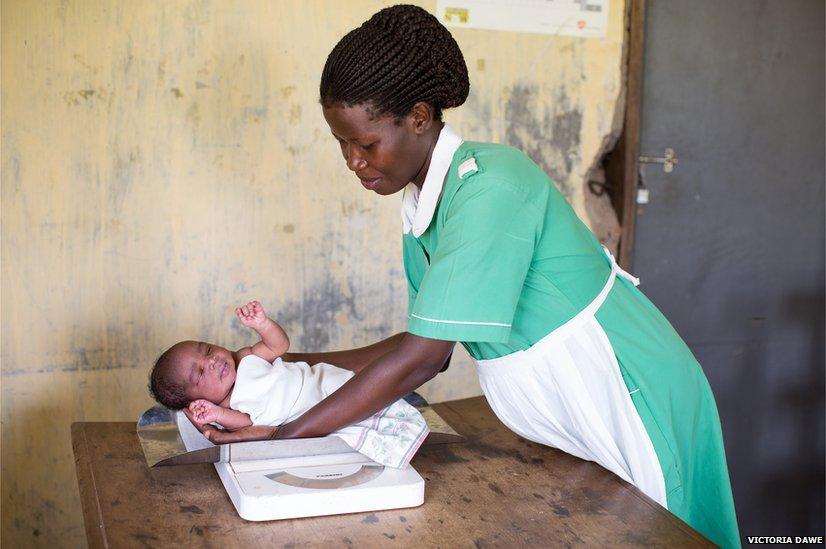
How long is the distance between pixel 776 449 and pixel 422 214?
2.65 m

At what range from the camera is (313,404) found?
5.66 ft

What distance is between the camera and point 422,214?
1.62 meters

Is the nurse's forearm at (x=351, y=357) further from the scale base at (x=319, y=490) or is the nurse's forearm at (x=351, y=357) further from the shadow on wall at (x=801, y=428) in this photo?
the shadow on wall at (x=801, y=428)

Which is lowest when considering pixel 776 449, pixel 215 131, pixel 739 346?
pixel 776 449

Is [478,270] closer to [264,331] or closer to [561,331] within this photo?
[561,331]

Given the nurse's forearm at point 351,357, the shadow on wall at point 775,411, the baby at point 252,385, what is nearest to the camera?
the baby at point 252,385

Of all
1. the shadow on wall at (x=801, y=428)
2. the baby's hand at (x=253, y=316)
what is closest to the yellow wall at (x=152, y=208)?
the baby's hand at (x=253, y=316)

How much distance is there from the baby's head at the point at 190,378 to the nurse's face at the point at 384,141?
53 centimetres

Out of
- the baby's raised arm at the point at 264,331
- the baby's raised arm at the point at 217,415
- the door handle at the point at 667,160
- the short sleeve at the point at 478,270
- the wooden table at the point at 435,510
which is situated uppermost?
the door handle at the point at 667,160

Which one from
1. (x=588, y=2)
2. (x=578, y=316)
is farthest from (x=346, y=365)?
(x=588, y=2)

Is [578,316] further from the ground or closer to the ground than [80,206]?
closer to the ground

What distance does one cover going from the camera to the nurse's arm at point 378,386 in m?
1.44

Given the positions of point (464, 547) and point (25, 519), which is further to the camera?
point (25, 519)

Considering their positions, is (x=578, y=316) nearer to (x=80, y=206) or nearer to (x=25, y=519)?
(x=80, y=206)
